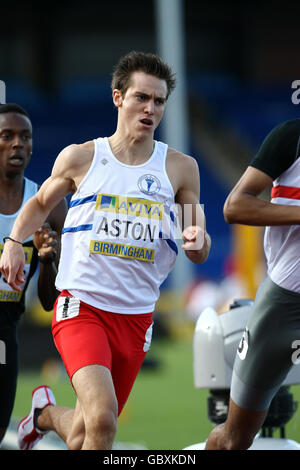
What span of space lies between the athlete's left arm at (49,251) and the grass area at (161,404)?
1.80m

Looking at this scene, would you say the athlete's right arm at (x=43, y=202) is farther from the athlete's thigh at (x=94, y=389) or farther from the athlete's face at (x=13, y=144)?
the athlete's face at (x=13, y=144)

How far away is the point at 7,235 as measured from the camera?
18.2 feet

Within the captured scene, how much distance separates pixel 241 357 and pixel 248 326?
174 mm

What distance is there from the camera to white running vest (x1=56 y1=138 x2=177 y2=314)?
4727mm

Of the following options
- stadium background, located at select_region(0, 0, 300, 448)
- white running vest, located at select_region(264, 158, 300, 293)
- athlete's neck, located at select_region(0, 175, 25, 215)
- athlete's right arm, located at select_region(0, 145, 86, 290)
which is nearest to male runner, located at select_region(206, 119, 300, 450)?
white running vest, located at select_region(264, 158, 300, 293)

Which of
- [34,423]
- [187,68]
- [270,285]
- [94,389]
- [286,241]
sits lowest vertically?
[94,389]

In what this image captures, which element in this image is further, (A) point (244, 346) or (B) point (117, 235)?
(A) point (244, 346)

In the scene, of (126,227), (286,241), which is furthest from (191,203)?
(286,241)

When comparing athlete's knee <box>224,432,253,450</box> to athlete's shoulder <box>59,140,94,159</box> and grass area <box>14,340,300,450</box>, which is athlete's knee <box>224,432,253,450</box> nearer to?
grass area <box>14,340,300,450</box>

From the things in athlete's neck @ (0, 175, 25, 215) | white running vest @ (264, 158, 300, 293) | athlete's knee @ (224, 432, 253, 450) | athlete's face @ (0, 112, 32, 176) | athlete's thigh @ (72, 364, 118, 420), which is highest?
athlete's face @ (0, 112, 32, 176)

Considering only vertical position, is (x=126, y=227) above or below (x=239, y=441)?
above

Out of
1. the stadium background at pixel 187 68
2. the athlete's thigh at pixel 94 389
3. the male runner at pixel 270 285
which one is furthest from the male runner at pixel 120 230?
the stadium background at pixel 187 68

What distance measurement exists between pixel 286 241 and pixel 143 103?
105 cm

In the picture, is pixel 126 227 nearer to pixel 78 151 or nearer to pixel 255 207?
pixel 78 151
